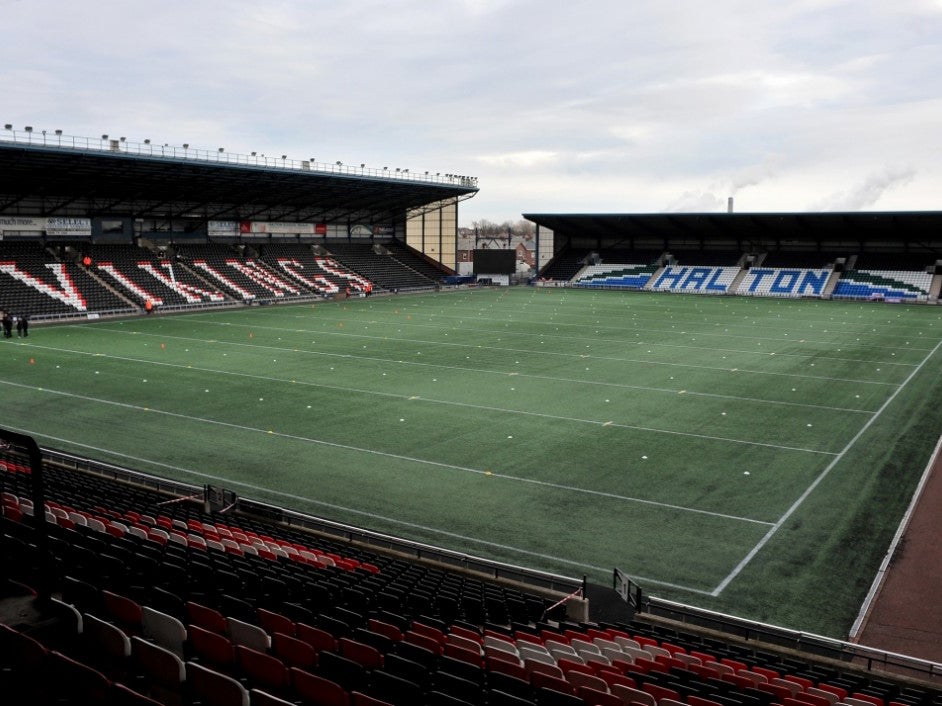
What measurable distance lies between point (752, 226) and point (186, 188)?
57168mm

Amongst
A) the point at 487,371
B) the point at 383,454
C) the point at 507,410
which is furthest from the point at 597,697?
the point at 487,371

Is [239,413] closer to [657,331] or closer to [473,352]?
[473,352]

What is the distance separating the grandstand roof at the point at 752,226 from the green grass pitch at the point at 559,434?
105 feet

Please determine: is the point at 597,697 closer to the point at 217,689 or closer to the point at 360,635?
the point at 360,635

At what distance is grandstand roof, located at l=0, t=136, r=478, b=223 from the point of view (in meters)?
53.3

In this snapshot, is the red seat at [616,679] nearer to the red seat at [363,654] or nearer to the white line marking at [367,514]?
the red seat at [363,654]

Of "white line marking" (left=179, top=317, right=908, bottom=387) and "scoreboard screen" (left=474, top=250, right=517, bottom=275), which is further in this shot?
"scoreboard screen" (left=474, top=250, right=517, bottom=275)

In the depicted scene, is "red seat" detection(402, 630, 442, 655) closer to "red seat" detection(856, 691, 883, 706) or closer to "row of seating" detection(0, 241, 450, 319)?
"red seat" detection(856, 691, 883, 706)

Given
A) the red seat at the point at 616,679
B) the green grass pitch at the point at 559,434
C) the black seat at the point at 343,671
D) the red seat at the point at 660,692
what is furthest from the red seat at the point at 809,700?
the green grass pitch at the point at 559,434

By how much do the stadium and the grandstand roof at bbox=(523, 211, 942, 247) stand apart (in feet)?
61.5

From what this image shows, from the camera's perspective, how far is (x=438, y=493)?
765 inches

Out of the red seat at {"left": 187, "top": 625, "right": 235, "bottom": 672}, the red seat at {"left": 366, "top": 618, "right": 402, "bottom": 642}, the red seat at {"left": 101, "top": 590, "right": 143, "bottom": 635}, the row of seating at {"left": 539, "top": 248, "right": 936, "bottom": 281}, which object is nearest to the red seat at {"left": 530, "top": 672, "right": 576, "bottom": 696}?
the red seat at {"left": 366, "top": 618, "right": 402, "bottom": 642}

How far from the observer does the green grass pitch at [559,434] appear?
1636 cm

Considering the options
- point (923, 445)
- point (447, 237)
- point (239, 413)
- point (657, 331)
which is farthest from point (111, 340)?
point (447, 237)
